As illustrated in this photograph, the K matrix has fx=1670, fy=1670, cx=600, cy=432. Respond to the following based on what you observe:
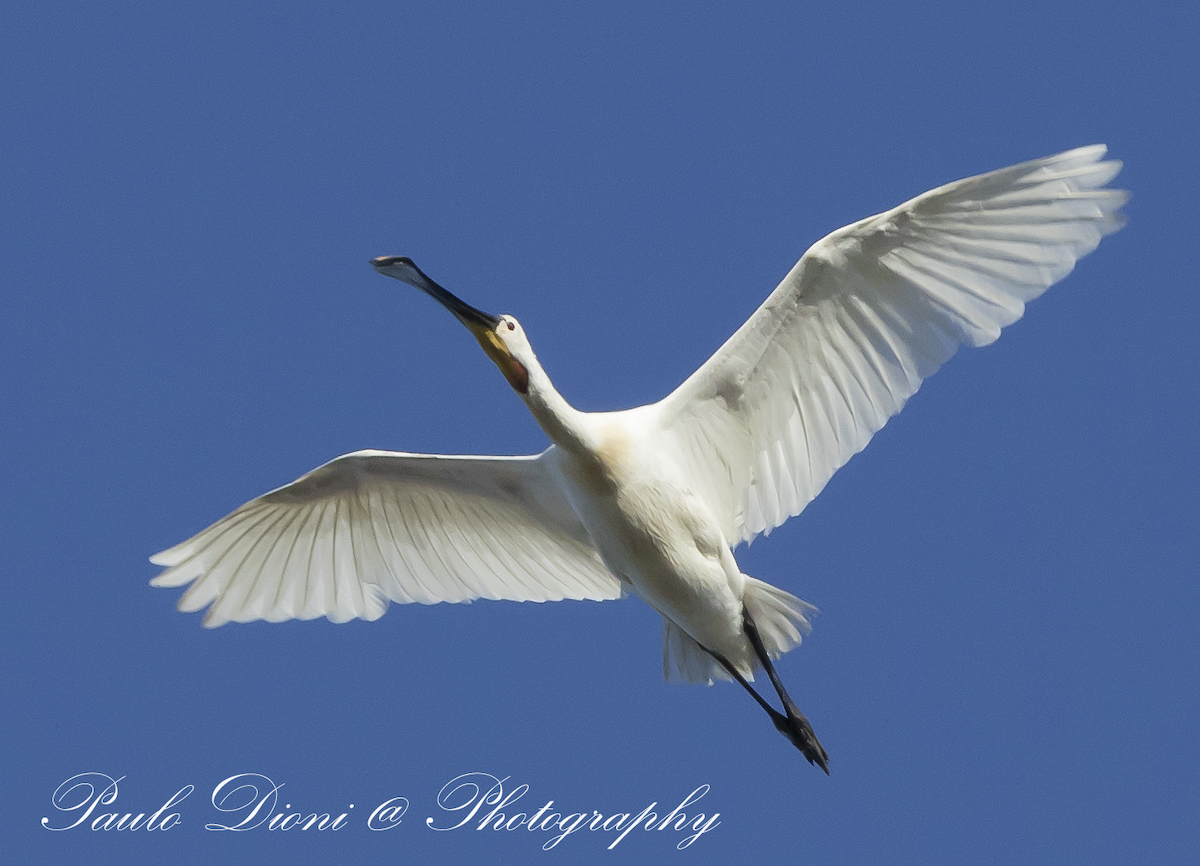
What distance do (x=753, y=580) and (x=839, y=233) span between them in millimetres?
2139

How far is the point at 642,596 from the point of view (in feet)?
32.5

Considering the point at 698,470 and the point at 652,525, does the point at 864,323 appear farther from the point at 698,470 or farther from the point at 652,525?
the point at 652,525

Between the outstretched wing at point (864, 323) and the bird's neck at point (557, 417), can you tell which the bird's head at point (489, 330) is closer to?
the bird's neck at point (557, 417)

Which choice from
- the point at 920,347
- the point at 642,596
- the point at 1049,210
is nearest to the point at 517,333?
the point at 642,596

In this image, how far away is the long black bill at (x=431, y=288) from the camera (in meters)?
9.42

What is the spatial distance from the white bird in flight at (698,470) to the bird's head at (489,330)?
0.01 meters

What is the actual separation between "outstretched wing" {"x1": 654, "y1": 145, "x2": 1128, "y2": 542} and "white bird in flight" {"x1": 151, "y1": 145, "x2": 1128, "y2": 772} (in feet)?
0.04

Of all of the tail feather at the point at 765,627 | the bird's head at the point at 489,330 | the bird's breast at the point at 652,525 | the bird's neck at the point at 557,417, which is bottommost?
the tail feather at the point at 765,627

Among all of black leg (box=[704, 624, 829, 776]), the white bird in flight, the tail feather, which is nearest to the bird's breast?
the white bird in flight

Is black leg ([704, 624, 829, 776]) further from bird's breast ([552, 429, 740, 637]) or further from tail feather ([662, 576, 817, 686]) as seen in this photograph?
bird's breast ([552, 429, 740, 637])

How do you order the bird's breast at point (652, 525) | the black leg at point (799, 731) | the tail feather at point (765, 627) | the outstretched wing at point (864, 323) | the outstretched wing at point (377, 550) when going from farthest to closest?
the outstretched wing at point (377, 550)
the black leg at point (799, 731)
the tail feather at point (765, 627)
the bird's breast at point (652, 525)
the outstretched wing at point (864, 323)

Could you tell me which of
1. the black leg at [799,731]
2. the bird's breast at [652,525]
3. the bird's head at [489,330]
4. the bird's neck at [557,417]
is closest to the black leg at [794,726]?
the black leg at [799,731]

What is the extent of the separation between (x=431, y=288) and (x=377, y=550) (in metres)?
2.25

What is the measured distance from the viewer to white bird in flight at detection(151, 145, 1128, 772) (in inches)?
374
